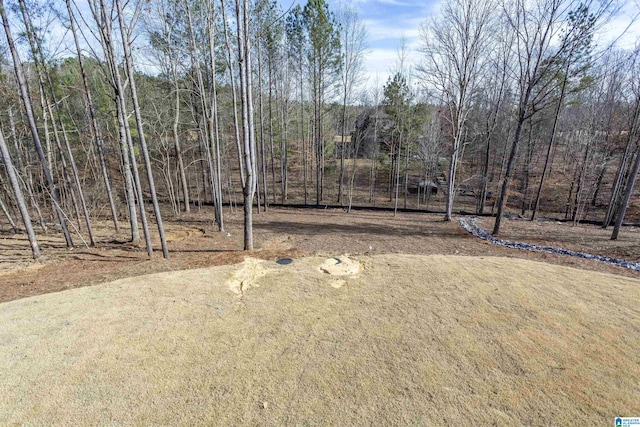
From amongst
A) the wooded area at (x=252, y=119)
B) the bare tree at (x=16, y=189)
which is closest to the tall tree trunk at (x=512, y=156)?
the wooded area at (x=252, y=119)

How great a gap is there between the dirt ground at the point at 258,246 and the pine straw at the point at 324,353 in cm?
130

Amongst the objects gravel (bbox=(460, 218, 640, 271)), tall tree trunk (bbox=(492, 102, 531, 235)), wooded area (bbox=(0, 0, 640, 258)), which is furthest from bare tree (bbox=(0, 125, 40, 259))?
tall tree trunk (bbox=(492, 102, 531, 235))

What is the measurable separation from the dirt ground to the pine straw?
1299 mm

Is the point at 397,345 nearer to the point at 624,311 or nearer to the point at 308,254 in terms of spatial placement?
the point at 624,311

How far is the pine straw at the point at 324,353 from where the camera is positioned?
2307mm

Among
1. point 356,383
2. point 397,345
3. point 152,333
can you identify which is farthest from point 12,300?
point 397,345

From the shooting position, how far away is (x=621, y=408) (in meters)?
2.31

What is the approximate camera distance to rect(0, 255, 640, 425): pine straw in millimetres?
2307

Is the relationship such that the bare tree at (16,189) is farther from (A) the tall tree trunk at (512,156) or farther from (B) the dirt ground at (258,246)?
(A) the tall tree trunk at (512,156)

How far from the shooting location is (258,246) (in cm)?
791

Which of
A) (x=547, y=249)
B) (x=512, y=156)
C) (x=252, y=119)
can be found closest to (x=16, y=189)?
(x=252, y=119)

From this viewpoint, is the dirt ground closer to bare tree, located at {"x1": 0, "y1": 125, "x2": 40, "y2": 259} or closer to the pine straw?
bare tree, located at {"x1": 0, "y1": 125, "x2": 40, "y2": 259}

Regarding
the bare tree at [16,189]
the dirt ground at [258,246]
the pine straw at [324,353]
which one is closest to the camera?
the pine straw at [324,353]

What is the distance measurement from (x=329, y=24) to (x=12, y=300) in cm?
1648
